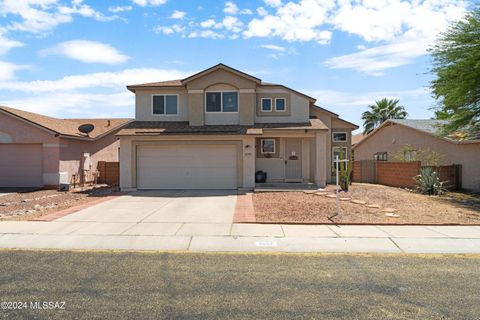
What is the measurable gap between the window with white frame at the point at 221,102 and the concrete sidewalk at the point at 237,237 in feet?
36.0

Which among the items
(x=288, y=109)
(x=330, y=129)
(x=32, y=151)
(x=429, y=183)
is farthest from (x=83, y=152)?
(x=429, y=183)

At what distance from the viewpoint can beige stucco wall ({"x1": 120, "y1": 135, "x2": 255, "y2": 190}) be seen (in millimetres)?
19328

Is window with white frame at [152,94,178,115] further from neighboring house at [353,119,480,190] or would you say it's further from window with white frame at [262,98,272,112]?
neighboring house at [353,119,480,190]

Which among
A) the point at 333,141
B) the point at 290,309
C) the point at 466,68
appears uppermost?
the point at 466,68

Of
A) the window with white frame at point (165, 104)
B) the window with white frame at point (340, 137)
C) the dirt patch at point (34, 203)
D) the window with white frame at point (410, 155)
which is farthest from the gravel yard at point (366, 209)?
the window with white frame at point (410, 155)

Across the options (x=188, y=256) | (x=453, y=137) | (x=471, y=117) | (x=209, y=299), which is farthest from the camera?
(x=453, y=137)

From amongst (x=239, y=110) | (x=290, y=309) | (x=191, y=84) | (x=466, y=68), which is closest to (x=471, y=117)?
(x=466, y=68)

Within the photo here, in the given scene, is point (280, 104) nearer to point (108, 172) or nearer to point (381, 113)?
point (108, 172)

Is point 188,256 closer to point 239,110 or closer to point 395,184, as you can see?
point 239,110

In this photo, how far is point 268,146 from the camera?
71.9 ft

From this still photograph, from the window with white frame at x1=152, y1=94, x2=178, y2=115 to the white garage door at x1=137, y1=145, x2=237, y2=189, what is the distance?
2.66 meters

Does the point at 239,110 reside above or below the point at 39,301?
above

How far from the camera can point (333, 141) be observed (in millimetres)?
24297

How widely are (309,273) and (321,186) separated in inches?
533
